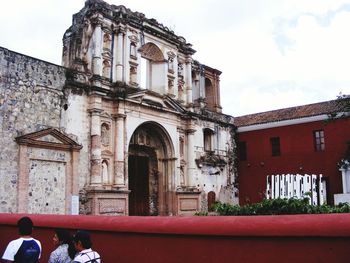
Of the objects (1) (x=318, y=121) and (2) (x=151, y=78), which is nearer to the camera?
(2) (x=151, y=78)

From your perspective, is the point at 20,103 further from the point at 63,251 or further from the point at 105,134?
→ the point at 63,251

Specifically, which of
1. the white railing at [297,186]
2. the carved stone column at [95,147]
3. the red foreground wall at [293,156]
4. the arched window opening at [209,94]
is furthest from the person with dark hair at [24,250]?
the arched window opening at [209,94]

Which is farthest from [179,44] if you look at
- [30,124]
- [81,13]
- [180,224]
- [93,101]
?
[180,224]

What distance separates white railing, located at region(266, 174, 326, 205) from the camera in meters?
19.2

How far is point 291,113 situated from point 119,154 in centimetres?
1053

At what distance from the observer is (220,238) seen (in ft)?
13.9

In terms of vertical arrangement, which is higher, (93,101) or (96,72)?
(96,72)

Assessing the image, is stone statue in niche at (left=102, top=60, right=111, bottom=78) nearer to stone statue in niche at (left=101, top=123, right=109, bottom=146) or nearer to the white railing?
stone statue in niche at (left=101, top=123, right=109, bottom=146)

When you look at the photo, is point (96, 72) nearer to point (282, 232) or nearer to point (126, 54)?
point (126, 54)

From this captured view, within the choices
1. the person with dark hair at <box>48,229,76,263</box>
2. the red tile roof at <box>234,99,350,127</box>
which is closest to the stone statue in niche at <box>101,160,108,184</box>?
the red tile roof at <box>234,99,350,127</box>

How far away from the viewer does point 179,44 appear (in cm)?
2006

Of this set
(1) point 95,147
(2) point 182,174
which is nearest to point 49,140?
(1) point 95,147

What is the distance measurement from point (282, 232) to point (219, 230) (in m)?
0.72

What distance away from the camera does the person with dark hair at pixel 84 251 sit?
4238 millimetres
